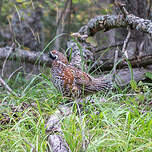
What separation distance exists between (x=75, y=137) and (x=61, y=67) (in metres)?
1.66

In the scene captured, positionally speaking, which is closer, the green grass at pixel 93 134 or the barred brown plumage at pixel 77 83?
the green grass at pixel 93 134

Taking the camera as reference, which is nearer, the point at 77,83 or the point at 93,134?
the point at 93,134

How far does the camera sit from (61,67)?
14.3 ft

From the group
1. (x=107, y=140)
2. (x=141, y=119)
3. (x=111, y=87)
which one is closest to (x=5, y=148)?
(x=107, y=140)

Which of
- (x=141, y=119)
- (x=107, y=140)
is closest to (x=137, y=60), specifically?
(x=141, y=119)

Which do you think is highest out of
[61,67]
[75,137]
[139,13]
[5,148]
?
[139,13]

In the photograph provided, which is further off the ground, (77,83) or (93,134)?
(77,83)

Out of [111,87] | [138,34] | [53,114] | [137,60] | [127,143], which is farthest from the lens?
[138,34]

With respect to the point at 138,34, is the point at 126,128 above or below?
below

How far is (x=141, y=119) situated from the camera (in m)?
3.23

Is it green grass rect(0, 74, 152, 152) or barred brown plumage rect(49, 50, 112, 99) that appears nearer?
green grass rect(0, 74, 152, 152)

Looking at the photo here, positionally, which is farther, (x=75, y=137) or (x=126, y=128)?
(x=126, y=128)

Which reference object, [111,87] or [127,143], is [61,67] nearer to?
[111,87]

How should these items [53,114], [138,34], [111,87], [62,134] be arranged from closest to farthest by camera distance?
1. [62,134]
2. [53,114]
3. [111,87]
4. [138,34]
